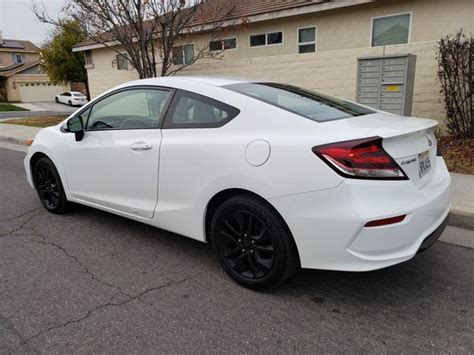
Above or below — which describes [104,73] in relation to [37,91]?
above

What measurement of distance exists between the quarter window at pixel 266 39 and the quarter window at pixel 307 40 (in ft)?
2.20

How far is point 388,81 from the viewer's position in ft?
24.8

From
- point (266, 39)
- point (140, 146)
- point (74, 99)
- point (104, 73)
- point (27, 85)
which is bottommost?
point (74, 99)

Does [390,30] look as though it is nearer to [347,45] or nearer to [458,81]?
[347,45]

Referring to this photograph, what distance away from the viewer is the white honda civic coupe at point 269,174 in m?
2.41

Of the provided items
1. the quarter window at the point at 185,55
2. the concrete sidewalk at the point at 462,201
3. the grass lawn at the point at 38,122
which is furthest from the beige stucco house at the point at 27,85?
the concrete sidewalk at the point at 462,201

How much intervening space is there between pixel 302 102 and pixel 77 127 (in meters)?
2.29

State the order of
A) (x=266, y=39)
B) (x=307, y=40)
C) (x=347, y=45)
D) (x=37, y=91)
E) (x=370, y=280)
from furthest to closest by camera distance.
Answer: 1. (x=37, y=91)
2. (x=266, y=39)
3. (x=307, y=40)
4. (x=347, y=45)
5. (x=370, y=280)

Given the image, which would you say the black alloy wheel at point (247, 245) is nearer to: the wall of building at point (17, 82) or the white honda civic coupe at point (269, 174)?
the white honda civic coupe at point (269, 174)

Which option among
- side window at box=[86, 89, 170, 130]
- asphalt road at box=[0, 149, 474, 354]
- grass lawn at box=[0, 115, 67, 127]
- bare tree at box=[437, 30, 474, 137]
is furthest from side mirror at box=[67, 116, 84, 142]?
grass lawn at box=[0, 115, 67, 127]

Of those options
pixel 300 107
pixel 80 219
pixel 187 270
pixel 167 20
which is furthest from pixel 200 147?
pixel 167 20

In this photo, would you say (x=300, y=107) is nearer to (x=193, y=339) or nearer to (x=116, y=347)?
(x=193, y=339)

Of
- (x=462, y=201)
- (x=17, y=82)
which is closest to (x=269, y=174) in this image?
(x=462, y=201)

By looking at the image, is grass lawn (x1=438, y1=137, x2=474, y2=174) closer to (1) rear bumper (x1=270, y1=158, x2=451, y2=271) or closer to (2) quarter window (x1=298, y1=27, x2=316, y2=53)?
(1) rear bumper (x1=270, y1=158, x2=451, y2=271)
